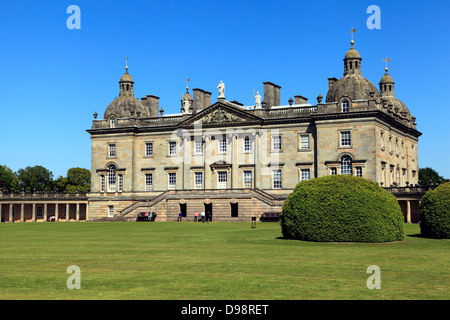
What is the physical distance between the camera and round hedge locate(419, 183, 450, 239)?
101 ft

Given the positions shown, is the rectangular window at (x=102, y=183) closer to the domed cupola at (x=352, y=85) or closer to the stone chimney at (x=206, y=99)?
the stone chimney at (x=206, y=99)

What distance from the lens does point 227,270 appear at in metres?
18.7

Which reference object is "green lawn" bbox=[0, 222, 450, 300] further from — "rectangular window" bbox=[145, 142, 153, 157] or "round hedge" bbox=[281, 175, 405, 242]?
"rectangular window" bbox=[145, 142, 153, 157]

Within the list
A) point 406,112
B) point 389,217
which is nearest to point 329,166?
point 406,112

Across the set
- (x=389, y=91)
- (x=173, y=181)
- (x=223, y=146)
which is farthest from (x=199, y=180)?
Result: (x=389, y=91)

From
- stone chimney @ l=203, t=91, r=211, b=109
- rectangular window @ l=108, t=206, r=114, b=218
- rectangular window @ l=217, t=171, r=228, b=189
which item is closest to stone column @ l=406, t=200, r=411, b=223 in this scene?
rectangular window @ l=217, t=171, r=228, b=189

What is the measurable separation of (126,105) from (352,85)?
27.8 meters

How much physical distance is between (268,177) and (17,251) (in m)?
44.0

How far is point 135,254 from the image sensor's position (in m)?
23.9

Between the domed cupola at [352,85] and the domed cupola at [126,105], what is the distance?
23.7 meters

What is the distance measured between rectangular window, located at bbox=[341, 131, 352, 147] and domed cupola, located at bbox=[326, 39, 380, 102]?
344 centimetres

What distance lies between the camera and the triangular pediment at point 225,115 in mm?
68000

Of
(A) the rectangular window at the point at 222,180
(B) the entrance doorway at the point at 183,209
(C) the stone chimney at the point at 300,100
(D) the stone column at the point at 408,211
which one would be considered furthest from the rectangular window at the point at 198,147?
(D) the stone column at the point at 408,211

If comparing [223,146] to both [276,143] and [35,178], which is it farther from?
[35,178]
